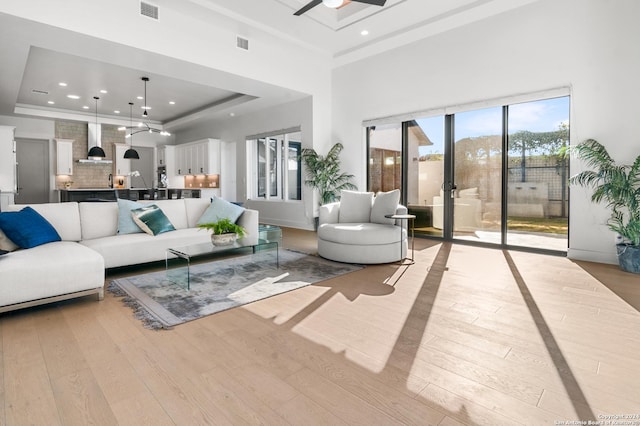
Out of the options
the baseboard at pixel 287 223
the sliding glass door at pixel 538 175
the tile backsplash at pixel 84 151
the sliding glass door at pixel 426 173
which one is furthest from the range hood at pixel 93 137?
the sliding glass door at pixel 538 175

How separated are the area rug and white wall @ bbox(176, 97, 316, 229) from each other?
3.27 metres

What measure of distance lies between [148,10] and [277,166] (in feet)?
14.9

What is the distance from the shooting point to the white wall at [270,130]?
24.9 feet

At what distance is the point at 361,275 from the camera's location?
3.91 metres

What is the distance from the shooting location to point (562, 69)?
4676 millimetres

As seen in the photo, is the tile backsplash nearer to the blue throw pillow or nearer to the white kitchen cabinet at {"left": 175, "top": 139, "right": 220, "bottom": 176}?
the white kitchen cabinet at {"left": 175, "top": 139, "right": 220, "bottom": 176}

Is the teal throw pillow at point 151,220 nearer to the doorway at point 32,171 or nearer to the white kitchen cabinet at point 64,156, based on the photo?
the white kitchen cabinet at point 64,156

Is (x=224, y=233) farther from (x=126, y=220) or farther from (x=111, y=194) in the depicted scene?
(x=111, y=194)

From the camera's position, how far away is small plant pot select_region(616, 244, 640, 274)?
3.93m

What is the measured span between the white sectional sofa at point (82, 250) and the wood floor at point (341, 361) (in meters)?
0.20

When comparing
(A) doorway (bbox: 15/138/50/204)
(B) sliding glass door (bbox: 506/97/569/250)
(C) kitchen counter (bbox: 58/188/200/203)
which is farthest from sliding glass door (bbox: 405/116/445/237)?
(A) doorway (bbox: 15/138/50/204)

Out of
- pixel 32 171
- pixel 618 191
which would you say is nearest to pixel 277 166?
pixel 618 191

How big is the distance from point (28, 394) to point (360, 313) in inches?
80.5

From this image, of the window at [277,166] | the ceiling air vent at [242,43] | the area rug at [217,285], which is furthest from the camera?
the window at [277,166]
